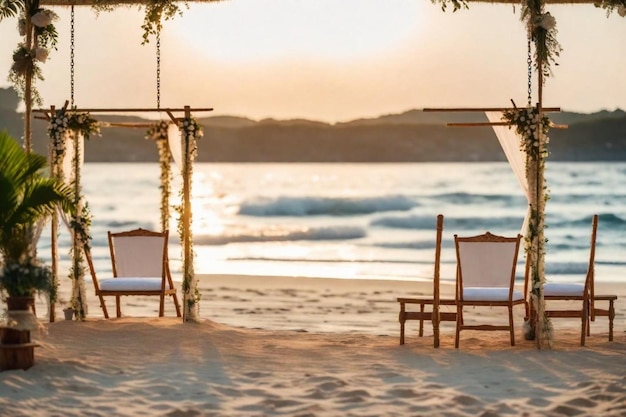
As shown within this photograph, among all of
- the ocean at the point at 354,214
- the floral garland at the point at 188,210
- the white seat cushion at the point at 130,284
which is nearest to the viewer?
the white seat cushion at the point at 130,284

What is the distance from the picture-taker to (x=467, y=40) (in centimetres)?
2300

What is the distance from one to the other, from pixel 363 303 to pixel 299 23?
1551 cm

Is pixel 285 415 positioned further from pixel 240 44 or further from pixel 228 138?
pixel 228 138

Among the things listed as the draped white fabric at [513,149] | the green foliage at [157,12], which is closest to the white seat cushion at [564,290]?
the draped white fabric at [513,149]

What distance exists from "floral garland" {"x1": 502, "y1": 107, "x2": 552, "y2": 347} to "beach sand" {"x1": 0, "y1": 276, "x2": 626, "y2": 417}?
0.50 meters

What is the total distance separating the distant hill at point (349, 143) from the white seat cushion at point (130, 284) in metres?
25.4

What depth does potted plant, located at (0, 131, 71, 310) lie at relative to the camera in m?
7.44

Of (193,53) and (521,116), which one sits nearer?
(521,116)

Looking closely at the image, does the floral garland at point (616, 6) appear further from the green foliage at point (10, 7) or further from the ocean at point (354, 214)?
the ocean at point (354, 214)

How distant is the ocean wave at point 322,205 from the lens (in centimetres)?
3156

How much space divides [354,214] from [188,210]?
20984 millimetres

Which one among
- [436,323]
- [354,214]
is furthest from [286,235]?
[436,323]

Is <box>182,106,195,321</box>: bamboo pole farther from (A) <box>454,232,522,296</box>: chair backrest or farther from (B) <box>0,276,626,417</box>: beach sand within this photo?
(A) <box>454,232,522,296</box>: chair backrest

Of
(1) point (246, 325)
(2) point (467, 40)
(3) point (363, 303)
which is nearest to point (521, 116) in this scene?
(1) point (246, 325)
